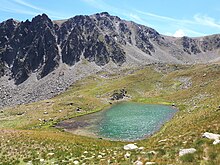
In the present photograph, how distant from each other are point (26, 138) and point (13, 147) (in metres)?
4.50

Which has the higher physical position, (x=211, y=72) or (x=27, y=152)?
(x=211, y=72)

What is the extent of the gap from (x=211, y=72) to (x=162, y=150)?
150886 millimetres

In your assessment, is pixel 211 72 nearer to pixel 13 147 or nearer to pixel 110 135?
pixel 110 135

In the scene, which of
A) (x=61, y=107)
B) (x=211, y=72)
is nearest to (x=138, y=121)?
(x=61, y=107)

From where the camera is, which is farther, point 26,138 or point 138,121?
point 138,121

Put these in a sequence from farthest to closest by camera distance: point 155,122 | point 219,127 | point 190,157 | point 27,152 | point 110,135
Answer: point 155,122
point 110,135
point 27,152
point 219,127
point 190,157

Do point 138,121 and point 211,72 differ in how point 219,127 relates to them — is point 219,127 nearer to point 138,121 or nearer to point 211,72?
point 138,121

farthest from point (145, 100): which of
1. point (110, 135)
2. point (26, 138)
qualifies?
point (26, 138)

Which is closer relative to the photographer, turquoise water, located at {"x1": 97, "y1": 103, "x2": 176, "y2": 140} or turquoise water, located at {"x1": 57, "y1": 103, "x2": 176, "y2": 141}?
turquoise water, located at {"x1": 97, "y1": 103, "x2": 176, "y2": 140}

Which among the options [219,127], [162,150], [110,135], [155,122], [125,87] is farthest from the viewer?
[125,87]

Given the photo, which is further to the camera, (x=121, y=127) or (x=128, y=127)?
(x=121, y=127)

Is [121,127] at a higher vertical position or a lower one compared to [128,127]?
lower

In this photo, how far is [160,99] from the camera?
150625 mm

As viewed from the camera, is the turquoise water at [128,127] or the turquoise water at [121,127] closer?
the turquoise water at [128,127]
